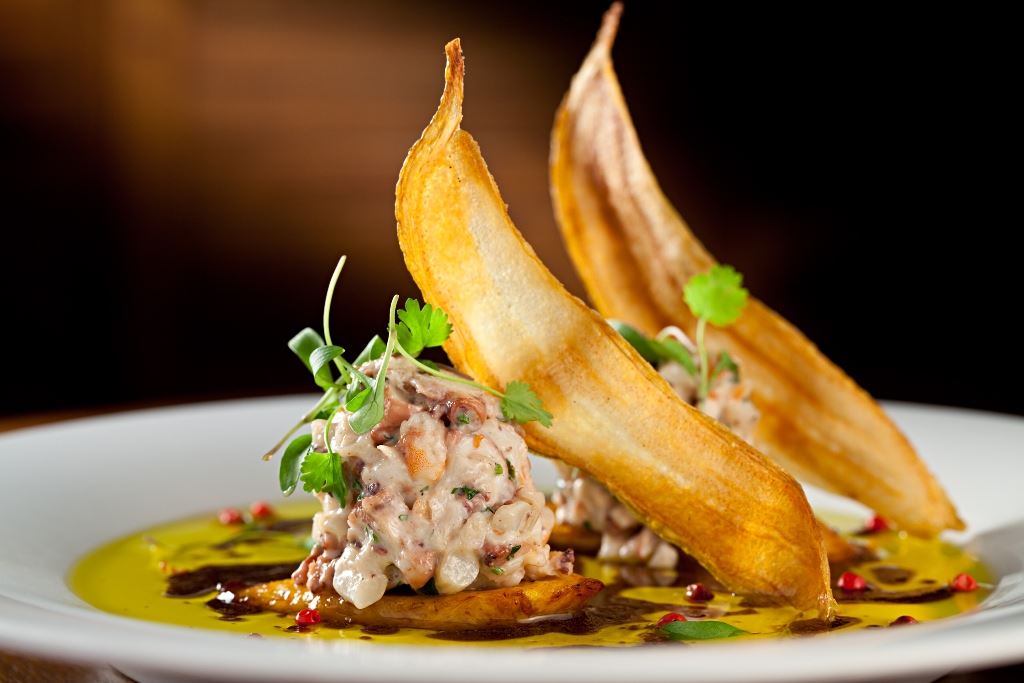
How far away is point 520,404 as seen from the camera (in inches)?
90.6

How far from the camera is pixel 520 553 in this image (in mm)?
2268

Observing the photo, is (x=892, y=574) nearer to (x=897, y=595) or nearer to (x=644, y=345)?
(x=897, y=595)

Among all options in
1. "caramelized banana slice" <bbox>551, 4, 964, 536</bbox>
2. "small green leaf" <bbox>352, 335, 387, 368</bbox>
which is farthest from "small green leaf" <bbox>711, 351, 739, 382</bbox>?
"small green leaf" <bbox>352, 335, 387, 368</bbox>

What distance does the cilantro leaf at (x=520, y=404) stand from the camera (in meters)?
2.30

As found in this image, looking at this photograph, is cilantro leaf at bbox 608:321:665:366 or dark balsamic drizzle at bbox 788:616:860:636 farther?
cilantro leaf at bbox 608:321:665:366

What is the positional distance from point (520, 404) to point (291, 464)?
0.45 m

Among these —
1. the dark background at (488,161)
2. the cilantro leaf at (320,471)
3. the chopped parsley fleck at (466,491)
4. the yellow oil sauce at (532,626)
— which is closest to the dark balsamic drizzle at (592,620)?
the yellow oil sauce at (532,626)

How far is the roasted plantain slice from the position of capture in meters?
2.16

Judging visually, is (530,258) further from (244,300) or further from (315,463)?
(244,300)

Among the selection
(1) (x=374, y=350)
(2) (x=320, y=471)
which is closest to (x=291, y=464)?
(2) (x=320, y=471)

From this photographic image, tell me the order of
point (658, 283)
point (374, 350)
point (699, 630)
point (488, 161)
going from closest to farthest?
1. point (699, 630)
2. point (374, 350)
3. point (658, 283)
4. point (488, 161)

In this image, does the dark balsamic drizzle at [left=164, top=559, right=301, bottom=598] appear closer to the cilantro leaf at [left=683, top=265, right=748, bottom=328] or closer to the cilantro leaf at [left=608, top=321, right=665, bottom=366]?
the cilantro leaf at [left=608, top=321, right=665, bottom=366]

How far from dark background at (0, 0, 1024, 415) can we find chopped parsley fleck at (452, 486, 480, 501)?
493cm

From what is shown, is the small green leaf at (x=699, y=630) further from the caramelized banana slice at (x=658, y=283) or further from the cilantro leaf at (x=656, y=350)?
the caramelized banana slice at (x=658, y=283)
